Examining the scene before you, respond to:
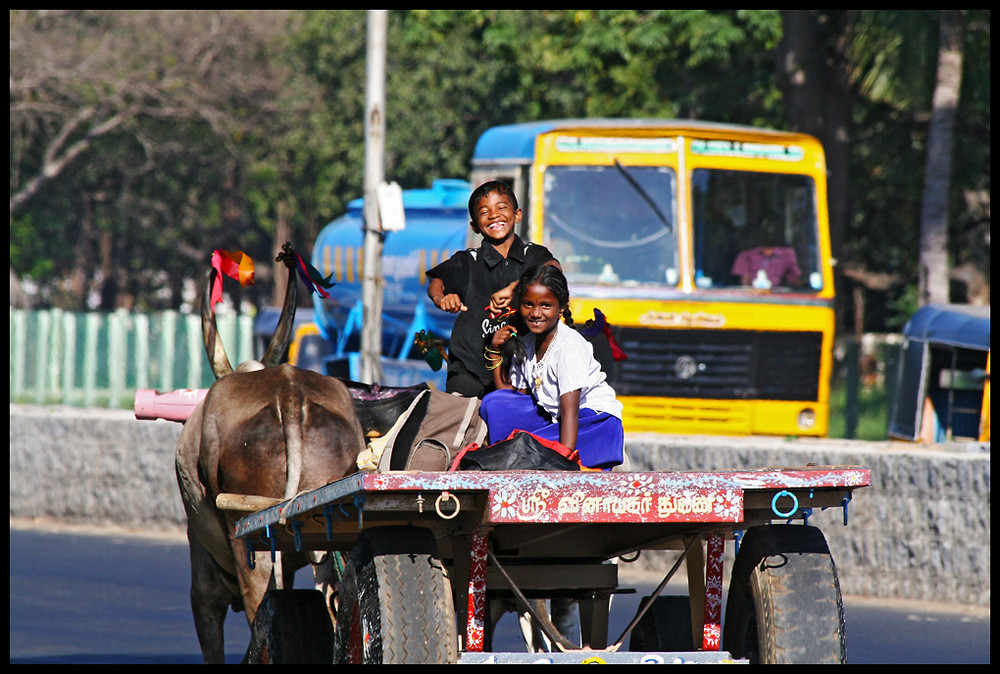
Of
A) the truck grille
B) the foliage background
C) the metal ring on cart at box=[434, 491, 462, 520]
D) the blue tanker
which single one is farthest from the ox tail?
the foliage background

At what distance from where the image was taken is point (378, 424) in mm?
6730

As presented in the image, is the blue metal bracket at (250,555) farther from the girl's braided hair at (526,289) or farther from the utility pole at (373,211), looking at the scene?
the utility pole at (373,211)

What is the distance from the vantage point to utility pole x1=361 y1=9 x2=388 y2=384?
52.5ft

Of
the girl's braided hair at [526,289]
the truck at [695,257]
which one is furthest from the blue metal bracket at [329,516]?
the truck at [695,257]

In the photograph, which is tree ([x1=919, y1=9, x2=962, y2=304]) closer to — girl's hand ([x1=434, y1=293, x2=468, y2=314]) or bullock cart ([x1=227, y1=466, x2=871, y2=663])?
girl's hand ([x1=434, y1=293, x2=468, y2=314])

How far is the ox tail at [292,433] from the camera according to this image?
6281mm

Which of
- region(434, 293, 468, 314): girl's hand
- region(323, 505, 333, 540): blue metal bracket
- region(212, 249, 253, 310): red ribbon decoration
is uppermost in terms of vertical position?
region(212, 249, 253, 310): red ribbon decoration

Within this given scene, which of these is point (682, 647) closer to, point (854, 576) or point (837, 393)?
point (854, 576)

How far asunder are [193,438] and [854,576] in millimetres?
5747

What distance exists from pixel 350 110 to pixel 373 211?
21.4m

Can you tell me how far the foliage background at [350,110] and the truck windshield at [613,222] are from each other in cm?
672

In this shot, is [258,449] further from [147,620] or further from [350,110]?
[350,110]

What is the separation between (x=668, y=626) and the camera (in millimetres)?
5977

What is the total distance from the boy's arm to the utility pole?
31.3 ft
